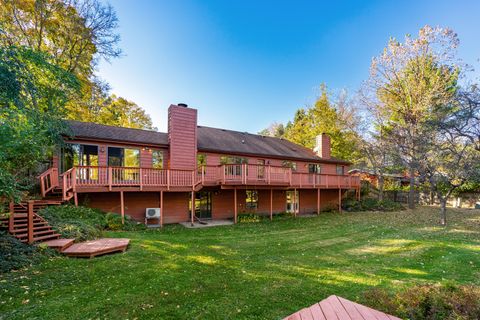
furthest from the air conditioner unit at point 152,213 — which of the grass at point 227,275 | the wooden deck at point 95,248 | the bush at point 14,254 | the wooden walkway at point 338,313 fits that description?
the wooden walkway at point 338,313

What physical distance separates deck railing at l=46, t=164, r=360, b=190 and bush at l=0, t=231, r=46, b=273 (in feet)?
12.9

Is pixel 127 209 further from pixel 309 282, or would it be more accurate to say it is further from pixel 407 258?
pixel 407 258

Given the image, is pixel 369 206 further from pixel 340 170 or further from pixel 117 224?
pixel 117 224

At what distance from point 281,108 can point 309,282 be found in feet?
117

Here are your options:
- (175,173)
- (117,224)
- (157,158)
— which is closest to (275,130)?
(157,158)

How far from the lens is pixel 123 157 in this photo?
39.7 feet

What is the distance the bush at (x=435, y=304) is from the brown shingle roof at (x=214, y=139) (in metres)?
11.3

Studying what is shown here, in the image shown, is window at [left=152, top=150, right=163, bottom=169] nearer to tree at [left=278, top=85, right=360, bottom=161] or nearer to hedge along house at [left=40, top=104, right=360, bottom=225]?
hedge along house at [left=40, top=104, right=360, bottom=225]

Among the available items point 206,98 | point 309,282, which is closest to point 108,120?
point 206,98

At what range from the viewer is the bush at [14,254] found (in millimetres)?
5119

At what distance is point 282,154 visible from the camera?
54.7 ft

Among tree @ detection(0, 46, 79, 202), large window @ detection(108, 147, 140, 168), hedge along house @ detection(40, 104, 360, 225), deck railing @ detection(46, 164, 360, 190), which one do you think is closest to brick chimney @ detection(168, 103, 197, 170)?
hedge along house @ detection(40, 104, 360, 225)

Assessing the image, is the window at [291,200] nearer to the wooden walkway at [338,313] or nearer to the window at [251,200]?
the window at [251,200]

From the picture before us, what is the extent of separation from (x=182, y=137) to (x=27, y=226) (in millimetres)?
7620
